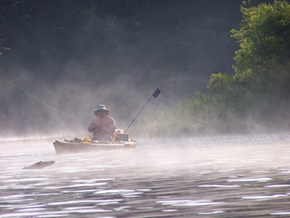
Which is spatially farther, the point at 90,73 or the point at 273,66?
the point at 90,73

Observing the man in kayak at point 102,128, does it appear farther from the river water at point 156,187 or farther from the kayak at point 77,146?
the river water at point 156,187

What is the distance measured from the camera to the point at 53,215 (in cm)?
855

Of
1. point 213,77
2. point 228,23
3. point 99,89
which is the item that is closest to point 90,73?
point 99,89

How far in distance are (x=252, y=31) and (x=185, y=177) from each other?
2239cm

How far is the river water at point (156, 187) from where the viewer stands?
28.3 feet

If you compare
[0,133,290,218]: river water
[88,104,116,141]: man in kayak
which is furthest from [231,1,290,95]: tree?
[0,133,290,218]: river water

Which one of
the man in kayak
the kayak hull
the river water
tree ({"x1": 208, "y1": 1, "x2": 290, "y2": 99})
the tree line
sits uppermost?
the tree line

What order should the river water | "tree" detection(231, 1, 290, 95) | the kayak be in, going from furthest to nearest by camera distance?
"tree" detection(231, 1, 290, 95), the kayak, the river water

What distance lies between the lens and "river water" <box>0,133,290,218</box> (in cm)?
862

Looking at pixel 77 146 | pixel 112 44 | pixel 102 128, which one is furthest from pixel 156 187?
pixel 112 44

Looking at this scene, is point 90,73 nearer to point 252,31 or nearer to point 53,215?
point 252,31

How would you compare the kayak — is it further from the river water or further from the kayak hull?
the river water

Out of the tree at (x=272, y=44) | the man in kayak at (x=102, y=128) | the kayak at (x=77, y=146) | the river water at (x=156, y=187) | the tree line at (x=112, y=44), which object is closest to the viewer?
the river water at (x=156, y=187)

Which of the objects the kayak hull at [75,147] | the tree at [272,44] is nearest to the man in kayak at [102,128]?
the kayak hull at [75,147]
